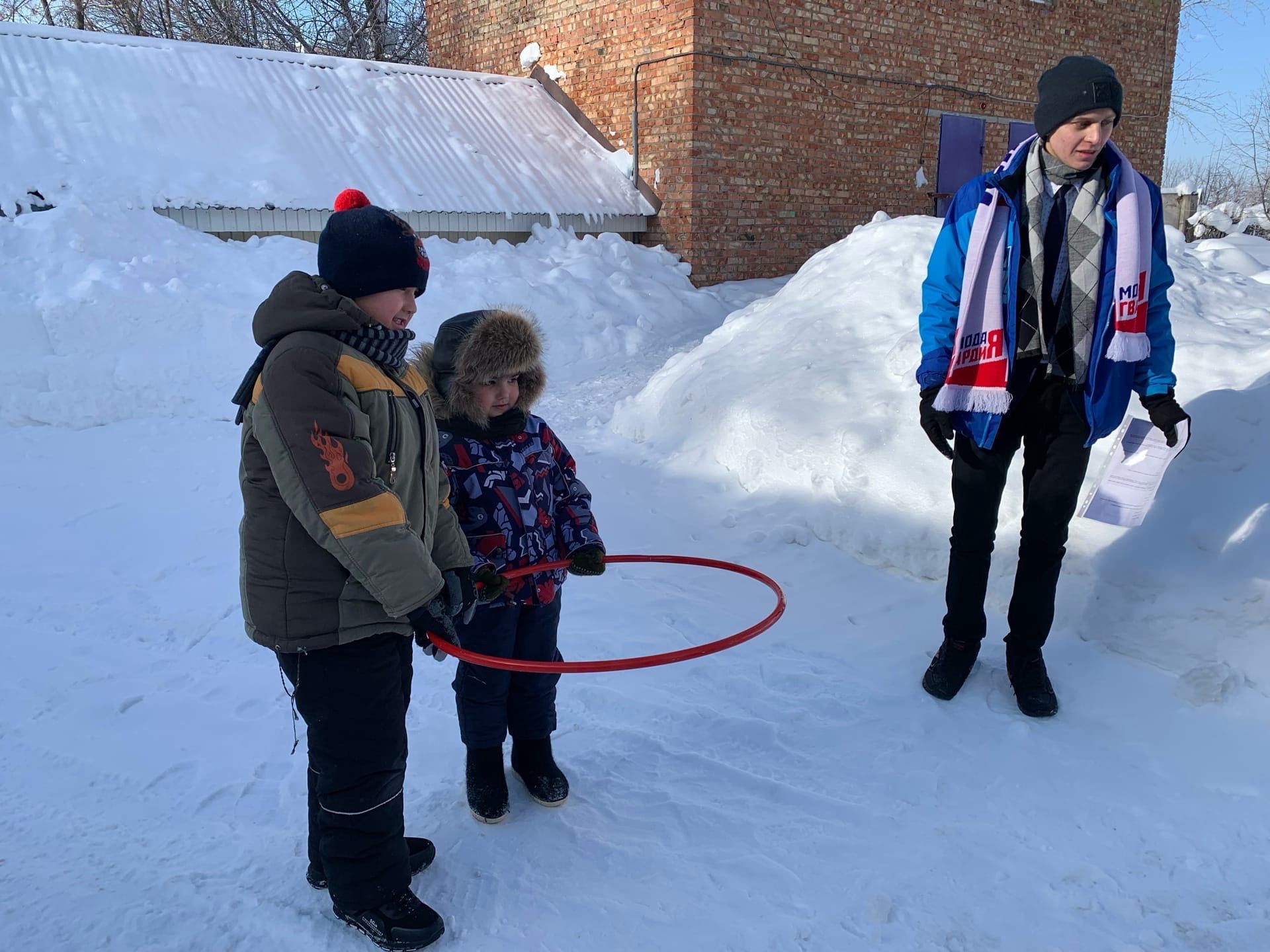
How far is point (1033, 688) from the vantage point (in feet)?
10.7

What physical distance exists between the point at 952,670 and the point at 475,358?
202cm

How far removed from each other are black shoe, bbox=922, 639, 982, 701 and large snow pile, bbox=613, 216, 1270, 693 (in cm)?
54

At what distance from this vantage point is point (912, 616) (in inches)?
157

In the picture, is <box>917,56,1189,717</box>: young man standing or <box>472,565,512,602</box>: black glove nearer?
<box>472,565,512,602</box>: black glove

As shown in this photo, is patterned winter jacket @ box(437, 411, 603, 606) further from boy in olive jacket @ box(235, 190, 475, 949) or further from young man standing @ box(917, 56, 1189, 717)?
young man standing @ box(917, 56, 1189, 717)

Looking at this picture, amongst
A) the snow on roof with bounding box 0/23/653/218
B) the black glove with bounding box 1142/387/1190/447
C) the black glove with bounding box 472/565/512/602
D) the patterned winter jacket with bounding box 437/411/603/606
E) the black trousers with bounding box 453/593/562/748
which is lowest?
the black trousers with bounding box 453/593/562/748

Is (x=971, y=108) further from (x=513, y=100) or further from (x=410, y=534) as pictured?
(x=410, y=534)

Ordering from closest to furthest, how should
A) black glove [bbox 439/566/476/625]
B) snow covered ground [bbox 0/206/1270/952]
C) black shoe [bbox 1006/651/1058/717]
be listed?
black glove [bbox 439/566/476/625]
snow covered ground [bbox 0/206/1270/952]
black shoe [bbox 1006/651/1058/717]

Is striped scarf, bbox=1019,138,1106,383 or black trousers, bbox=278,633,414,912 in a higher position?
striped scarf, bbox=1019,138,1106,383

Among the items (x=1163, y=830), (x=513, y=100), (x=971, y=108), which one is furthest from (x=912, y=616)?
(x=971, y=108)

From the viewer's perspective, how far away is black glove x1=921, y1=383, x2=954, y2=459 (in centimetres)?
304

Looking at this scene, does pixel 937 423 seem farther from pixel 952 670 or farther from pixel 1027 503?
pixel 952 670

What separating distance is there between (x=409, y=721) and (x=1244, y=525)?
3.24m

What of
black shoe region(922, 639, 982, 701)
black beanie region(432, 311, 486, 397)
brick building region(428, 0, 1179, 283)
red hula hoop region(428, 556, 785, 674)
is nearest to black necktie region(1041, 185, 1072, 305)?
black shoe region(922, 639, 982, 701)
